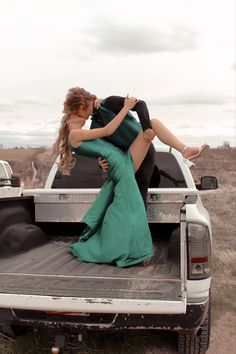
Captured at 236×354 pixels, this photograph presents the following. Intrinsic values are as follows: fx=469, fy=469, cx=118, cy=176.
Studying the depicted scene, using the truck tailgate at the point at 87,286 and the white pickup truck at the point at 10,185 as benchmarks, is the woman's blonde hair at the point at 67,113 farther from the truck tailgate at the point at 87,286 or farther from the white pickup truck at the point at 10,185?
the truck tailgate at the point at 87,286

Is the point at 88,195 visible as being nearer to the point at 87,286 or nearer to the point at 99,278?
the point at 99,278

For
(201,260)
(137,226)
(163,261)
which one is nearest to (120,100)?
(137,226)

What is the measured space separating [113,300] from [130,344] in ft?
4.91

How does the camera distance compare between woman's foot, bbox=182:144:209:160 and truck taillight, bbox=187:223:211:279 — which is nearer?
truck taillight, bbox=187:223:211:279

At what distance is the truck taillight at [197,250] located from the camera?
2934 millimetres

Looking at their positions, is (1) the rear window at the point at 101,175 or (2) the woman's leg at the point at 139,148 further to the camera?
(1) the rear window at the point at 101,175

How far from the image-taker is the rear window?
5.17 metres

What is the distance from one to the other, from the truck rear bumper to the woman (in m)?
0.81

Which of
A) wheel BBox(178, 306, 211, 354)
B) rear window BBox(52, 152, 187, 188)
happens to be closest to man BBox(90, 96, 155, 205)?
rear window BBox(52, 152, 187, 188)

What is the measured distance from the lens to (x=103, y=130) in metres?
3.80

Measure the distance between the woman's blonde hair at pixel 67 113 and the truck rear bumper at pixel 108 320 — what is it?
1.44m

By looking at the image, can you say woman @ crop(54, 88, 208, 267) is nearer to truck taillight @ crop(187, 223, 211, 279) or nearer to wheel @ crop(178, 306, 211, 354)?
wheel @ crop(178, 306, 211, 354)

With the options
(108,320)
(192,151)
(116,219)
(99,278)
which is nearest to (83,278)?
(99,278)

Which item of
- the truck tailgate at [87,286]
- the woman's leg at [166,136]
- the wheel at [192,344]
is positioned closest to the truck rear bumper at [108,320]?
the truck tailgate at [87,286]
